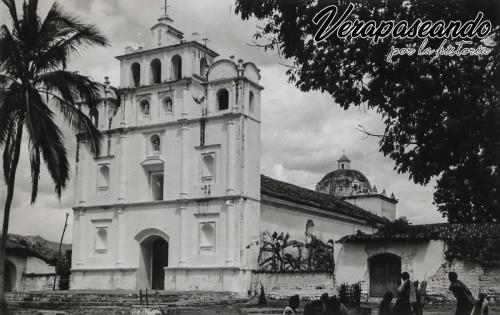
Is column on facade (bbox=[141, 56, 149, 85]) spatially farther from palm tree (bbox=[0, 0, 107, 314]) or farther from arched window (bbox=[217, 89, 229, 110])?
palm tree (bbox=[0, 0, 107, 314])

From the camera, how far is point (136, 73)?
32.2 metres

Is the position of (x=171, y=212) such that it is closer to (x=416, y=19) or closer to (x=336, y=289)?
(x=336, y=289)

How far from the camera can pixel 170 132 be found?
3028 cm

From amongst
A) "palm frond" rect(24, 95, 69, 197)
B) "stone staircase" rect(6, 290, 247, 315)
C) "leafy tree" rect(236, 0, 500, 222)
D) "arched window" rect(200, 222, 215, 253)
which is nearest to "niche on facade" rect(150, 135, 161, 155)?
"arched window" rect(200, 222, 215, 253)

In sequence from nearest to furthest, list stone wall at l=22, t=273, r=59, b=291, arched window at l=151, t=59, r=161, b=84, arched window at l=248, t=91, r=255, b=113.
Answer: arched window at l=248, t=91, r=255, b=113, arched window at l=151, t=59, r=161, b=84, stone wall at l=22, t=273, r=59, b=291

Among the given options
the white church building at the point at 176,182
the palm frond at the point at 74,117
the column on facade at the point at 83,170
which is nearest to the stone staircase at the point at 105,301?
the white church building at the point at 176,182

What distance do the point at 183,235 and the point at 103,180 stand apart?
568 cm

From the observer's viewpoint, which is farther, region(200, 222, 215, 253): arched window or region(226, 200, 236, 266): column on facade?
region(200, 222, 215, 253): arched window

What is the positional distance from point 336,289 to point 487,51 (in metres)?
16.6

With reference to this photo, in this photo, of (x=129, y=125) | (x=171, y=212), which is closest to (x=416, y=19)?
(x=171, y=212)

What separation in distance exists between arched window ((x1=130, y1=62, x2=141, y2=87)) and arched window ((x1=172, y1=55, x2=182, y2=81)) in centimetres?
198

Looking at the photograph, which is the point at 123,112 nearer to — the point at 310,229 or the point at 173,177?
the point at 173,177

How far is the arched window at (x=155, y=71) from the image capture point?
31473 mm

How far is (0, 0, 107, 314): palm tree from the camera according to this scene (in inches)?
663
